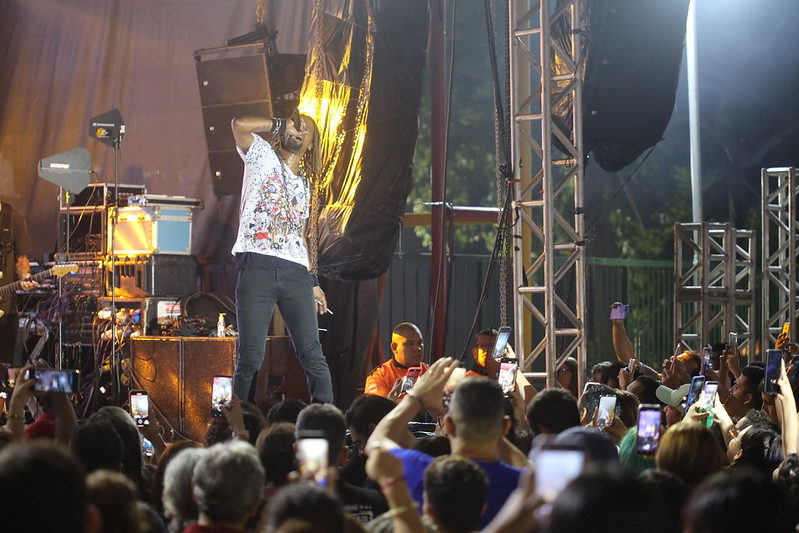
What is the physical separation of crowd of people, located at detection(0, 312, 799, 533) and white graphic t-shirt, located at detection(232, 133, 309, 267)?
119cm

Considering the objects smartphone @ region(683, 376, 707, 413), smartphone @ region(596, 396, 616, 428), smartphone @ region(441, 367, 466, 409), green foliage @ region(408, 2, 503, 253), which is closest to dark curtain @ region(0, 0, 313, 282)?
smartphone @ region(441, 367, 466, 409)

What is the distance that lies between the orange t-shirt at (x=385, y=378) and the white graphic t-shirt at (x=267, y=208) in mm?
1512

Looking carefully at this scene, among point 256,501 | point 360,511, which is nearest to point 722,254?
point 360,511

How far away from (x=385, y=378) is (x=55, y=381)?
4.11m

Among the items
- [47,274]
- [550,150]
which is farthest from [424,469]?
[47,274]

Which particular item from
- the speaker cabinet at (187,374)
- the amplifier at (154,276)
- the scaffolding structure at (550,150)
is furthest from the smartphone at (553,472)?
the amplifier at (154,276)

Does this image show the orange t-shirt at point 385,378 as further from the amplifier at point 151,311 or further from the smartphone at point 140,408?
the smartphone at point 140,408

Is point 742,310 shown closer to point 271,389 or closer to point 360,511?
point 271,389

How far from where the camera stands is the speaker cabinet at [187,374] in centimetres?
844

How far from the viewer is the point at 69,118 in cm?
1123

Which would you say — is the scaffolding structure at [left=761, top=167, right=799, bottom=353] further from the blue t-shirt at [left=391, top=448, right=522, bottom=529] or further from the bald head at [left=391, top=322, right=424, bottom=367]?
the blue t-shirt at [left=391, top=448, right=522, bottom=529]

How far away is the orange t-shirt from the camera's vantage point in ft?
26.4

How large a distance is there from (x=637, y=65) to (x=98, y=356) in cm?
526

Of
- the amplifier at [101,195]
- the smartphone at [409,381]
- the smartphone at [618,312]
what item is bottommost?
the smartphone at [409,381]
